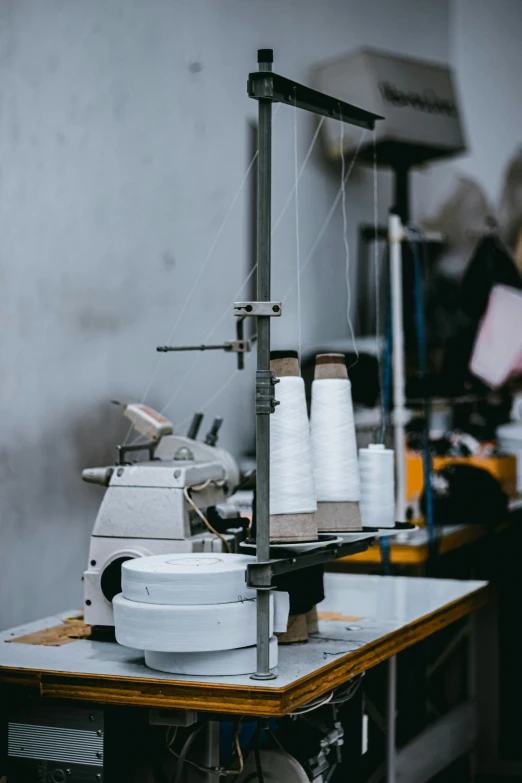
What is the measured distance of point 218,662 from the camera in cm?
173

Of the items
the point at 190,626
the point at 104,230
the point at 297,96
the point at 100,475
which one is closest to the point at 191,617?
the point at 190,626

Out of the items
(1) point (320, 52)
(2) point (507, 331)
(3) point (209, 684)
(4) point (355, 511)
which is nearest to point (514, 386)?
(2) point (507, 331)

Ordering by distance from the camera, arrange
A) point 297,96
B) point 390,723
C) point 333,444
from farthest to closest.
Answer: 1. point 390,723
2. point 333,444
3. point 297,96

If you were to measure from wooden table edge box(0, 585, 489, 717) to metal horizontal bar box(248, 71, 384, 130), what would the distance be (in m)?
0.92

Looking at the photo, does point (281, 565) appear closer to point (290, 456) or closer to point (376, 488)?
point (290, 456)

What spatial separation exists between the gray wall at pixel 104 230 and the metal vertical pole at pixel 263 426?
109cm

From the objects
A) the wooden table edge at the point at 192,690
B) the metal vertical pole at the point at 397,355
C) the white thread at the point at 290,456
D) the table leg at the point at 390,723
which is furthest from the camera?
the metal vertical pole at the point at 397,355

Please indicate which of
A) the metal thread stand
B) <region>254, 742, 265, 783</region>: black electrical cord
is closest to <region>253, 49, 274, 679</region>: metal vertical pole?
the metal thread stand

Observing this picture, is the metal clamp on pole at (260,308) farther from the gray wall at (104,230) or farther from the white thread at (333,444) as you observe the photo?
the gray wall at (104,230)

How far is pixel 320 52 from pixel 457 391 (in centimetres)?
157

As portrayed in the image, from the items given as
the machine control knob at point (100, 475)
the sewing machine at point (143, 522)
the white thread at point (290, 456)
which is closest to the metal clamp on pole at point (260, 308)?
the white thread at point (290, 456)

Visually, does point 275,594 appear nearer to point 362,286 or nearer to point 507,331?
point 362,286

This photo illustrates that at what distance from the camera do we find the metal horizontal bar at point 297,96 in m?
1.72

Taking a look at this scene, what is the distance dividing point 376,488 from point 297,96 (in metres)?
0.79
